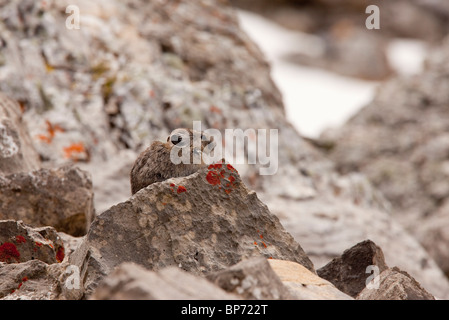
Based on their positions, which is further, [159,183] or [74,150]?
[74,150]

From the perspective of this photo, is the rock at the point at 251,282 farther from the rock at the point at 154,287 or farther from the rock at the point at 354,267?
the rock at the point at 354,267

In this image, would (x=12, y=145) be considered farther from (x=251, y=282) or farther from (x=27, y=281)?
(x=251, y=282)

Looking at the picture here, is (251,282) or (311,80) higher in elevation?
(311,80)

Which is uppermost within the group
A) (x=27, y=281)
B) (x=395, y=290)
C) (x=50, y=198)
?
(x=50, y=198)

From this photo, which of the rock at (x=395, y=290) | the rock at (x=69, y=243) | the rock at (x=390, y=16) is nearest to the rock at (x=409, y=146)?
the rock at (x=395, y=290)

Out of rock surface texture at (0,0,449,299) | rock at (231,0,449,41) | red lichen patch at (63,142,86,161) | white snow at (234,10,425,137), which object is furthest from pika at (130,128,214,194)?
rock at (231,0,449,41)

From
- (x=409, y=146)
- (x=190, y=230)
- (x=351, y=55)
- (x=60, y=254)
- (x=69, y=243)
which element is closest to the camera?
(x=190, y=230)

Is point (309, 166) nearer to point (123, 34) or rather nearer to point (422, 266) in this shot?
point (422, 266)

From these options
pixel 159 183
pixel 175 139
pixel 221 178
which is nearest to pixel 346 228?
pixel 175 139
